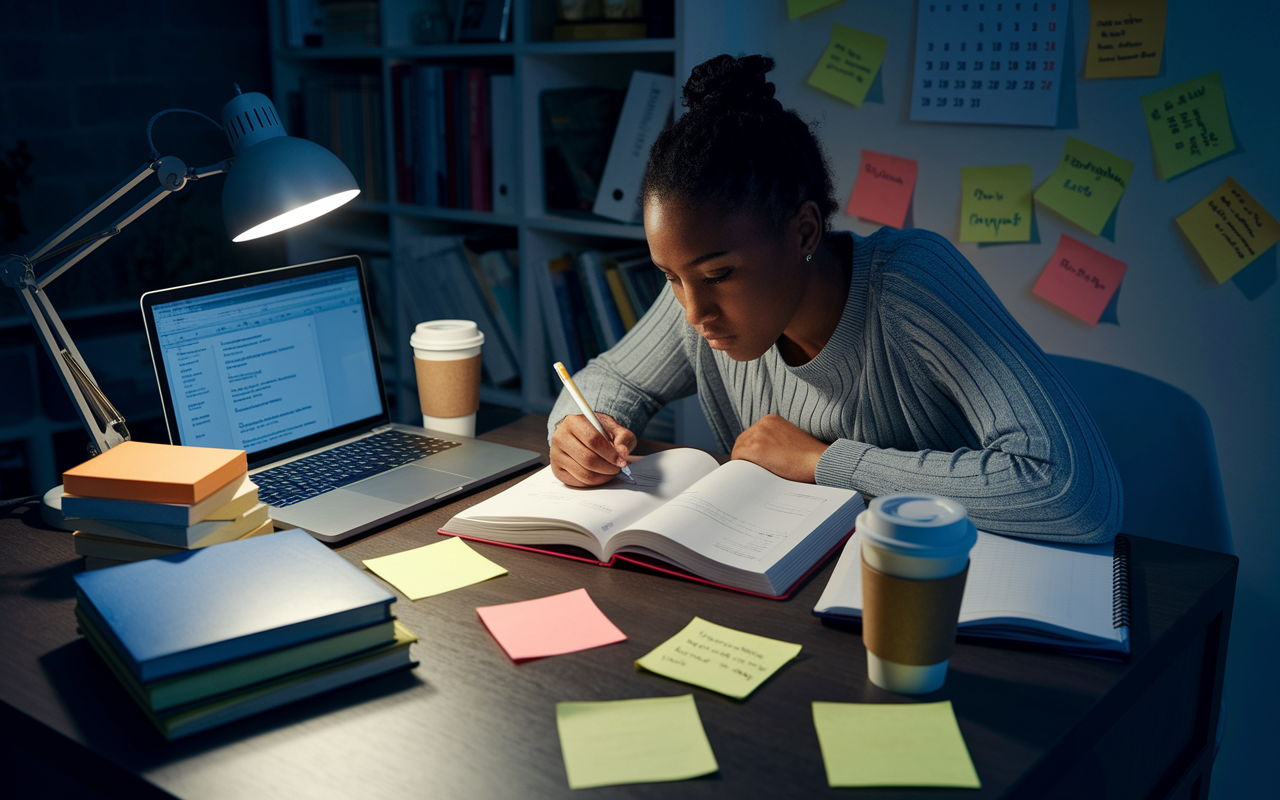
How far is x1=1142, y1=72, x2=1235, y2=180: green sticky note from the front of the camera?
1.55 meters

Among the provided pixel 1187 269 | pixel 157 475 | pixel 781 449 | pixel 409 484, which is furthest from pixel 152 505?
pixel 1187 269

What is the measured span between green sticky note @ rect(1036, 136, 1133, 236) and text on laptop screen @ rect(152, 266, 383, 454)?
120 centimetres

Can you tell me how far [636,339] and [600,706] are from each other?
82cm

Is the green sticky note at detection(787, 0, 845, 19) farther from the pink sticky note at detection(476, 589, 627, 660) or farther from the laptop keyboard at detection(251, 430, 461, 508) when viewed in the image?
the pink sticky note at detection(476, 589, 627, 660)

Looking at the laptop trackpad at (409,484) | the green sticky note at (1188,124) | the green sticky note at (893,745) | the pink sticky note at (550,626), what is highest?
the green sticky note at (1188,124)

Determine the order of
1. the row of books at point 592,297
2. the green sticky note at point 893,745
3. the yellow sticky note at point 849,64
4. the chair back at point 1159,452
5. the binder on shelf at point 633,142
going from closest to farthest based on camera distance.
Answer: the green sticky note at point 893,745
the chair back at point 1159,452
the yellow sticky note at point 849,64
the binder on shelf at point 633,142
the row of books at point 592,297

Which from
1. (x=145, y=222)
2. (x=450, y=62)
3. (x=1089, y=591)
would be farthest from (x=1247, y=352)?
(x=145, y=222)

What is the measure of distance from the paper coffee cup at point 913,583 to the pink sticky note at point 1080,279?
116 centimetres

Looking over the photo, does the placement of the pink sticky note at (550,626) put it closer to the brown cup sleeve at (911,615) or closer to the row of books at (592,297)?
the brown cup sleeve at (911,615)

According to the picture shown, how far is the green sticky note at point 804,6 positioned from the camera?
1.88 meters

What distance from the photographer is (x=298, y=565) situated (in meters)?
0.86

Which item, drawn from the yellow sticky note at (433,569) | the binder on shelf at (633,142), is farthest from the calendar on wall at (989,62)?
Answer: the yellow sticky note at (433,569)

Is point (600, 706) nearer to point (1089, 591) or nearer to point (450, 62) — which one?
point (1089, 591)

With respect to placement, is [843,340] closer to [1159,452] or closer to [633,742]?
[1159,452]
